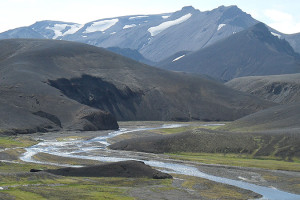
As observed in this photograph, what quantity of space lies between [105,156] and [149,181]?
39.4 meters

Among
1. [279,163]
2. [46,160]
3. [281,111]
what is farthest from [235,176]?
[281,111]

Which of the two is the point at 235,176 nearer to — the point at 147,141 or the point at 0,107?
the point at 147,141

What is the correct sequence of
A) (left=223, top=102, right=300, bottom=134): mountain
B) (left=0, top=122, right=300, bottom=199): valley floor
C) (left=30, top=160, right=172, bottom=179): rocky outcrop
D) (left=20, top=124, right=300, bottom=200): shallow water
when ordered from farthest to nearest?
1. (left=223, top=102, right=300, bottom=134): mountain
2. (left=30, top=160, right=172, bottom=179): rocky outcrop
3. (left=20, top=124, right=300, bottom=200): shallow water
4. (left=0, top=122, right=300, bottom=199): valley floor

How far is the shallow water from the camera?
268 ft

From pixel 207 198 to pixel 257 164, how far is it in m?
35.1

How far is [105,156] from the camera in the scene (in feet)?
399

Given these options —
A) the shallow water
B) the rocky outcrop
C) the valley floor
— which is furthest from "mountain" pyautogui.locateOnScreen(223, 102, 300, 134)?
the rocky outcrop

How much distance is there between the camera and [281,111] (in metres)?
166

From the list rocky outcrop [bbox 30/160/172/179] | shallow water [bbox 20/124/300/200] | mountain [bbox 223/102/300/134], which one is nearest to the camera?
shallow water [bbox 20/124/300/200]

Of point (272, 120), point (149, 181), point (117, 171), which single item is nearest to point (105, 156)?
point (117, 171)

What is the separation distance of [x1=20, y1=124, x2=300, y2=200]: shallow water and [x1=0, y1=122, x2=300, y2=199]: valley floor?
1296 mm

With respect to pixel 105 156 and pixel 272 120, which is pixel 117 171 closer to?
pixel 105 156

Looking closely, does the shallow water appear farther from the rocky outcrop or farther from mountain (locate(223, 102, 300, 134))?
mountain (locate(223, 102, 300, 134))

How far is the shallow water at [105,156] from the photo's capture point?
8159cm
